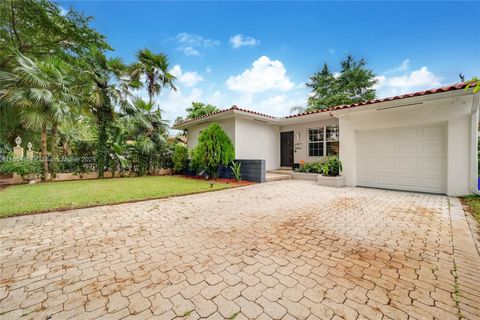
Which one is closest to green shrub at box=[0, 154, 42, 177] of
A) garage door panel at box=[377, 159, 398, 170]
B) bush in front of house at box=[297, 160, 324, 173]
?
bush in front of house at box=[297, 160, 324, 173]

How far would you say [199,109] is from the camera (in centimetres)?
2059

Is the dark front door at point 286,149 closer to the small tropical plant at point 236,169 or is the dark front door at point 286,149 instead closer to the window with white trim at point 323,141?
→ the window with white trim at point 323,141

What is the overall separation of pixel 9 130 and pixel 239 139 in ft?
47.9

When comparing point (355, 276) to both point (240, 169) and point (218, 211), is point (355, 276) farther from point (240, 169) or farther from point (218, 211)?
point (240, 169)

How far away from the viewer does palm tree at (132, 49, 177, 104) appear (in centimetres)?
1281

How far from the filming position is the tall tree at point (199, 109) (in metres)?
20.4

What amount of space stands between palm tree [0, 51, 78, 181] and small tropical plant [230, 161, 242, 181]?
287 inches

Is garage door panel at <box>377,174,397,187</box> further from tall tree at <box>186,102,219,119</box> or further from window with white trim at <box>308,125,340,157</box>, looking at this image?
tall tree at <box>186,102,219,119</box>

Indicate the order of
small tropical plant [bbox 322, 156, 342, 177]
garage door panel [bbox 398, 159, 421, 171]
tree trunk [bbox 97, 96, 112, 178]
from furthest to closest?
1. tree trunk [bbox 97, 96, 112, 178]
2. small tropical plant [bbox 322, 156, 342, 177]
3. garage door panel [bbox 398, 159, 421, 171]

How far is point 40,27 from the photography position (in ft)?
31.9

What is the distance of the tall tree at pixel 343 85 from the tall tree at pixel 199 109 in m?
12.3

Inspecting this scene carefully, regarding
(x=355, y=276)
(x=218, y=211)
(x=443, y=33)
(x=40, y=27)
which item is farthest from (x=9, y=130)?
(x=443, y=33)

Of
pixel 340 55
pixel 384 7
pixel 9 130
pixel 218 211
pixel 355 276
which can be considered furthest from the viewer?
pixel 340 55

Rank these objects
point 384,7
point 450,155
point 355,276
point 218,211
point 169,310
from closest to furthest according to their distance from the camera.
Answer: point 169,310
point 355,276
point 218,211
point 450,155
point 384,7
